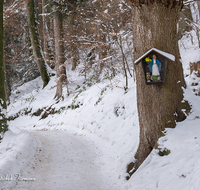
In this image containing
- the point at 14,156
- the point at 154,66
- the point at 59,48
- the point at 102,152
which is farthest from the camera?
the point at 59,48

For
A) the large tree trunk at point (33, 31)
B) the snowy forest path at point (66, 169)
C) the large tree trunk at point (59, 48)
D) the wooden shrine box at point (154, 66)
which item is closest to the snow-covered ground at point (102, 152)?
the snowy forest path at point (66, 169)

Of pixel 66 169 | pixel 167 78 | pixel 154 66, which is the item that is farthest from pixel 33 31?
pixel 167 78

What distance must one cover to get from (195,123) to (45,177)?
3532mm

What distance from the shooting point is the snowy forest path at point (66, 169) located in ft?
13.7

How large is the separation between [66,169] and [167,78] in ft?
11.1

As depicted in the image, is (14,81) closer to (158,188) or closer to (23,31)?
(23,31)

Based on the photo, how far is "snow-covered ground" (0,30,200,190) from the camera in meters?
3.20

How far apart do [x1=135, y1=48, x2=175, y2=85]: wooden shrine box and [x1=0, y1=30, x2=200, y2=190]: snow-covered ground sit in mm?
750

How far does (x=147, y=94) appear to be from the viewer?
3.86 meters

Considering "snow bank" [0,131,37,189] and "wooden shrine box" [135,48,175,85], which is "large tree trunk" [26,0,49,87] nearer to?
"snow bank" [0,131,37,189]

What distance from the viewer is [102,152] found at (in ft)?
20.5

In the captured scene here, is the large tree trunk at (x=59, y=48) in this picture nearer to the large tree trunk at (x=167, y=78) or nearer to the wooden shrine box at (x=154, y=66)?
the large tree trunk at (x=167, y=78)

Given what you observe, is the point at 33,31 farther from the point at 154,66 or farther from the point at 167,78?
the point at 167,78

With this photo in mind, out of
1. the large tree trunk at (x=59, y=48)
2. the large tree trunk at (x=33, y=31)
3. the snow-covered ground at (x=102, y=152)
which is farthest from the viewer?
the large tree trunk at (x=33, y=31)
